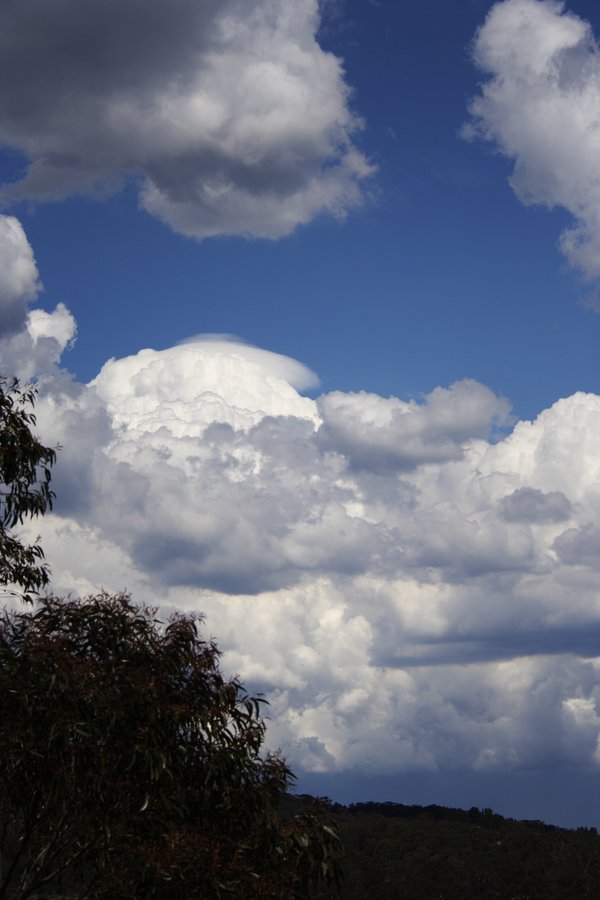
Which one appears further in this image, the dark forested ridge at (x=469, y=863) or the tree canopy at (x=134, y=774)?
the dark forested ridge at (x=469, y=863)

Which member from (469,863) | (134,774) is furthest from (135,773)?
(469,863)

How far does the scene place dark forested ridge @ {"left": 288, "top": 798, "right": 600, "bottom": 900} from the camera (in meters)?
111

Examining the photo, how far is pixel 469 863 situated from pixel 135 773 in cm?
10946

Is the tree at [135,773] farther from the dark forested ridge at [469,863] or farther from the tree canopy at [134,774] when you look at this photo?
the dark forested ridge at [469,863]

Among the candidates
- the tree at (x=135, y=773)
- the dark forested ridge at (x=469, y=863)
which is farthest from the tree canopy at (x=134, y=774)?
the dark forested ridge at (x=469, y=863)

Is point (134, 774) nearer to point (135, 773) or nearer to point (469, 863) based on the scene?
point (135, 773)

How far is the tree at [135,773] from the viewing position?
1664 centimetres

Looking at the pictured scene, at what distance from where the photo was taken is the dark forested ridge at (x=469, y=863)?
111 m

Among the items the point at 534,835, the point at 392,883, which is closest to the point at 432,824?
the point at 534,835

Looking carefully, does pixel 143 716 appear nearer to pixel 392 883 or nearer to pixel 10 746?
pixel 10 746

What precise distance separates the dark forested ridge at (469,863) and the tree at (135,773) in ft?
303

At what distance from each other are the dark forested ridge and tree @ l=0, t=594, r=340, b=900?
9235 centimetres

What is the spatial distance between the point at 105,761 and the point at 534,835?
126m

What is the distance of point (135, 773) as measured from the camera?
17.2m
